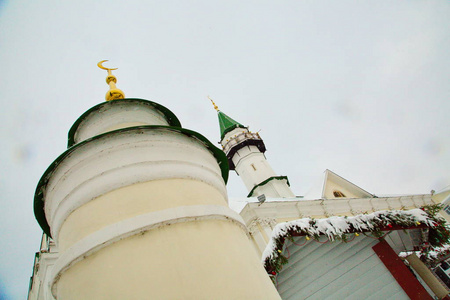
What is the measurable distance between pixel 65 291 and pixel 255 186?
1779cm

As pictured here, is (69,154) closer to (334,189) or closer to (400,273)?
(400,273)

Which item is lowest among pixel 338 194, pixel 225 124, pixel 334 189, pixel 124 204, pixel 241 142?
pixel 124 204

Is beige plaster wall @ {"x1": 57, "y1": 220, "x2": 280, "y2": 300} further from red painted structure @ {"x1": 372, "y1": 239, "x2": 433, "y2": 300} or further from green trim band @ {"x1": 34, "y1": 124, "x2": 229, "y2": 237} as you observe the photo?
red painted structure @ {"x1": 372, "y1": 239, "x2": 433, "y2": 300}

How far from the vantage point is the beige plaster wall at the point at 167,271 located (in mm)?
2488

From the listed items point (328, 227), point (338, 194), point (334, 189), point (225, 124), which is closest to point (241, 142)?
point (225, 124)

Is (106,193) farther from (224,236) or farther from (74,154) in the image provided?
(224,236)

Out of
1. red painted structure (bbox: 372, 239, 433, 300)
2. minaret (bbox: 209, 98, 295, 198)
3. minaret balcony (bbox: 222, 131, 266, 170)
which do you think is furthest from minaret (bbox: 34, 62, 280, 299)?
minaret balcony (bbox: 222, 131, 266, 170)

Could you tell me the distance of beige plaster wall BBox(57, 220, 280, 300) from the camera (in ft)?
8.16

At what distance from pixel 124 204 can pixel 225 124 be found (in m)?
25.0

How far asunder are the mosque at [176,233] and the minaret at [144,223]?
12mm

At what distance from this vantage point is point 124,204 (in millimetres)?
3012

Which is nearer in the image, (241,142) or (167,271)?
(167,271)

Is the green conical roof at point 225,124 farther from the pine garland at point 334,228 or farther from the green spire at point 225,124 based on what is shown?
the pine garland at point 334,228

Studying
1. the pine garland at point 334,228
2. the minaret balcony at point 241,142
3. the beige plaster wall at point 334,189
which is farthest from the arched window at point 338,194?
the pine garland at point 334,228
